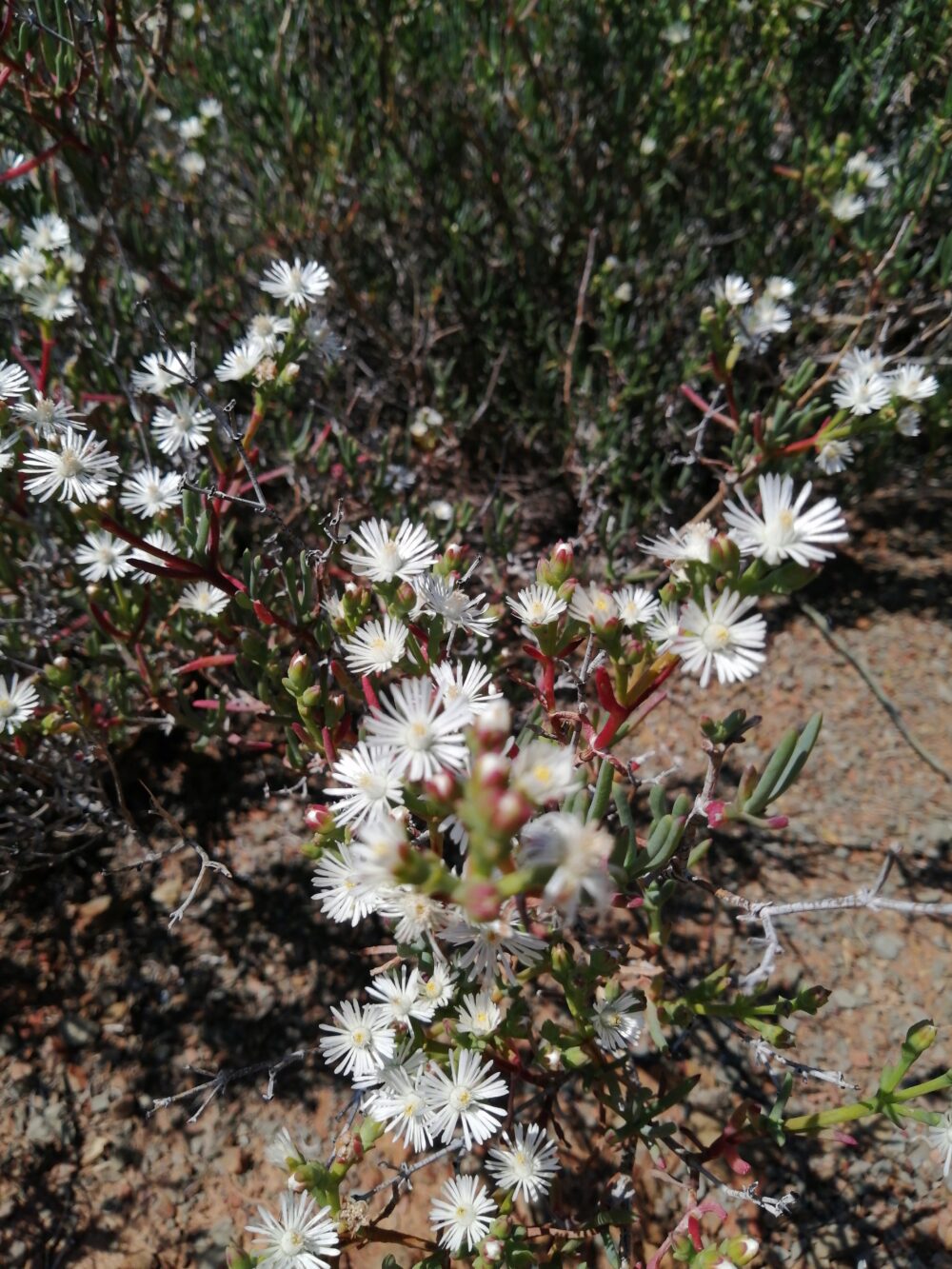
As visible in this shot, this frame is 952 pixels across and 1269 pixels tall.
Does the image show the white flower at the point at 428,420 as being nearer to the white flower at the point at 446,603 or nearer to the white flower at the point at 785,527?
the white flower at the point at 446,603

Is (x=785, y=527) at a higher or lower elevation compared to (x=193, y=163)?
lower

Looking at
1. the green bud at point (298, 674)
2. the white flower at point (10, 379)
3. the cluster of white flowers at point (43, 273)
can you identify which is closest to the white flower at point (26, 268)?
the cluster of white flowers at point (43, 273)

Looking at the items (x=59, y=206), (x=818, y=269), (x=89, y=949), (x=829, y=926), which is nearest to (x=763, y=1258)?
(x=829, y=926)

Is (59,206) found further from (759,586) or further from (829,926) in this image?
(829,926)

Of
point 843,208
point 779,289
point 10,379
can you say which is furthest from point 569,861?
point 843,208

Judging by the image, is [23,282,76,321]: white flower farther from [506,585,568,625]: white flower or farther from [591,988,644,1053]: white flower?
[591,988,644,1053]: white flower

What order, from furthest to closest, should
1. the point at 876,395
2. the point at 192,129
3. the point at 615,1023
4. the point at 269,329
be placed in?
1. the point at 192,129
2. the point at 269,329
3. the point at 876,395
4. the point at 615,1023

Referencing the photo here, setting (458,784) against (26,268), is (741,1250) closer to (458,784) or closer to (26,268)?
(458,784)
